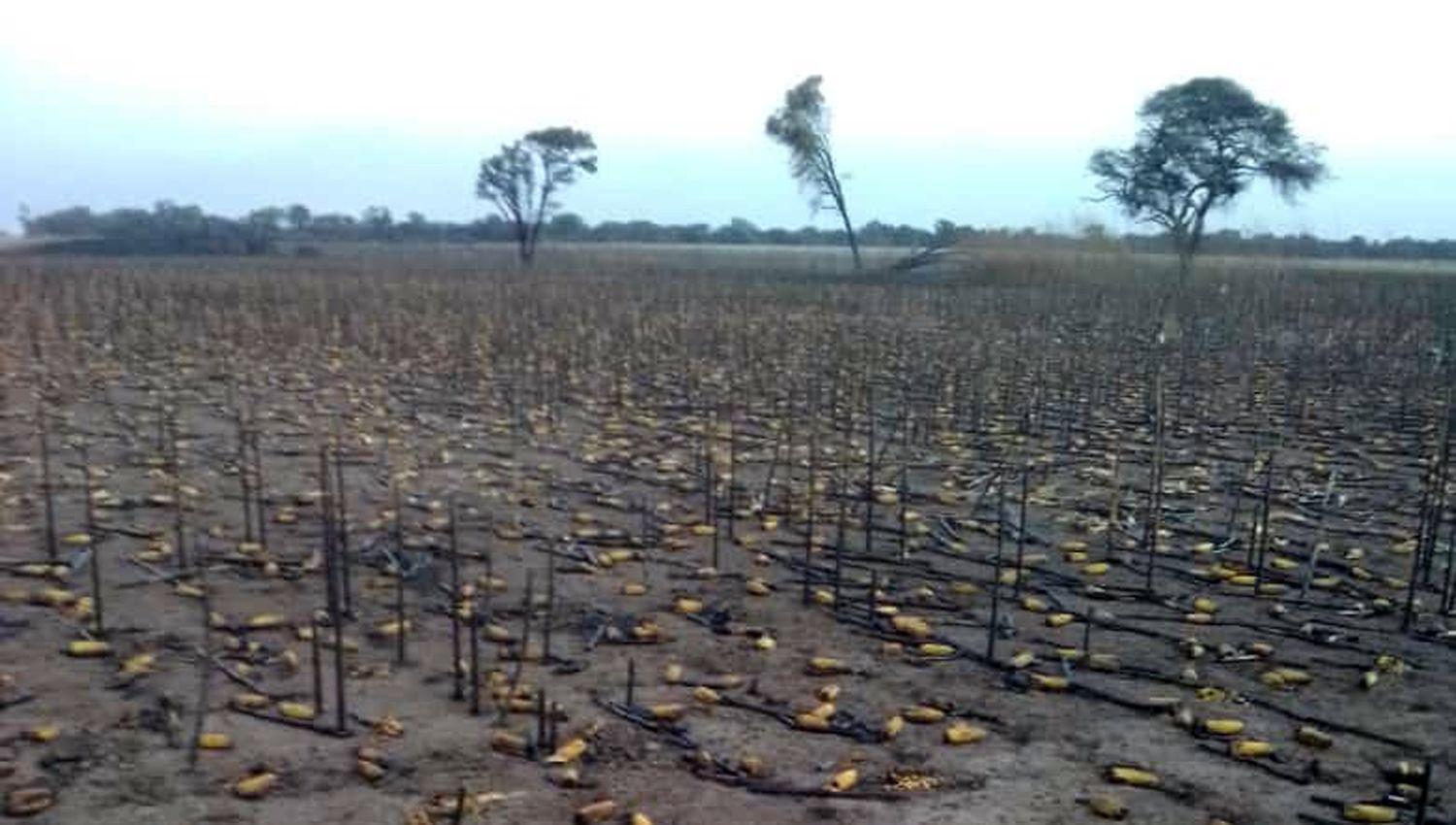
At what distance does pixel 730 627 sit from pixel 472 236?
54.0 metres

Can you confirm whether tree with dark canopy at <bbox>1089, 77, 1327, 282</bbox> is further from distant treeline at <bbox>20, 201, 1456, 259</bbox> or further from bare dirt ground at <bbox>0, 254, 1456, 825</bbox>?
bare dirt ground at <bbox>0, 254, 1456, 825</bbox>

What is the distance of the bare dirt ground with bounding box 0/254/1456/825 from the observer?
3.57 m

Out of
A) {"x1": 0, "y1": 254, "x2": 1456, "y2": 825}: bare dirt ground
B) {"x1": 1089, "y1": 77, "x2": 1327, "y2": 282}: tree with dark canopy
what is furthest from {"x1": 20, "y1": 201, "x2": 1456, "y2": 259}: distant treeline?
{"x1": 0, "y1": 254, "x2": 1456, "y2": 825}: bare dirt ground

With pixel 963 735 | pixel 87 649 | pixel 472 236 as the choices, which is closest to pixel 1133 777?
pixel 963 735

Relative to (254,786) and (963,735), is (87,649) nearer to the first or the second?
(254,786)

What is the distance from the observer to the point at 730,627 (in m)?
4.88

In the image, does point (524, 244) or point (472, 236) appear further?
point (472, 236)

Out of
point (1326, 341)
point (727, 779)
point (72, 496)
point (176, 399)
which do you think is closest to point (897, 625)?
point (727, 779)

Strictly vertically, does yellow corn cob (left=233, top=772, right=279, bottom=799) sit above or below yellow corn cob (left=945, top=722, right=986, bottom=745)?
below

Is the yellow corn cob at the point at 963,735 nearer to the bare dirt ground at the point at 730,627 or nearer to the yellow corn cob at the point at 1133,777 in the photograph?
the bare dirt ground at the point at 730,627

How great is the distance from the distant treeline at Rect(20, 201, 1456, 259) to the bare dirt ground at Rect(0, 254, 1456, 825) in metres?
21.4

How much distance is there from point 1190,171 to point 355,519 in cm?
2834

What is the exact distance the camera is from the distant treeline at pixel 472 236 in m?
29.8

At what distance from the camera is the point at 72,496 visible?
6.54 metres
